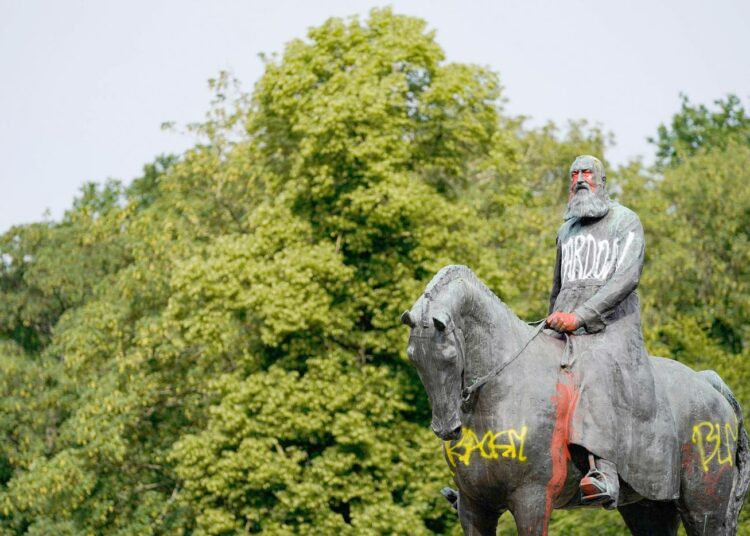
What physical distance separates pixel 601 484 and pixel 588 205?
1946 mm

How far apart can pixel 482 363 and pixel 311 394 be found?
15.8 m

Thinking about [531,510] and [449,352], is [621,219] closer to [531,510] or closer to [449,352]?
[449,352]

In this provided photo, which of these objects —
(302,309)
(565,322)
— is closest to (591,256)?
(565,322)

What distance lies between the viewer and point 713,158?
37500 mm

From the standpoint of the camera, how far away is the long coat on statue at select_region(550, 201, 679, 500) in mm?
8133

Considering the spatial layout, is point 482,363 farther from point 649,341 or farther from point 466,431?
point 649,341

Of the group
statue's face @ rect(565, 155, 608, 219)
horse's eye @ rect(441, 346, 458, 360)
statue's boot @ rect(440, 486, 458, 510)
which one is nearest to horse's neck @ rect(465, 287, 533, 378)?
horse's eye @ rect(441, 346, 458, 360)

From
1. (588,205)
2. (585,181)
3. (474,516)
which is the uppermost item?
(585,181)

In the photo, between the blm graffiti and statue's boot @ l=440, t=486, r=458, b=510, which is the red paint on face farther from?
statue's boot @ l=440, t=486, r=458, b=510

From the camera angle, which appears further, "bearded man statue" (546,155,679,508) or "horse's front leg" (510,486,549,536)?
"bearded man statue" (546,155,679,508)

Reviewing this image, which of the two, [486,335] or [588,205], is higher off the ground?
[588,205]

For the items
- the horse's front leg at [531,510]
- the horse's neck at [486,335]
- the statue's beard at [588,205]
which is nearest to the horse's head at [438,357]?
the horse's neck at [486,335]

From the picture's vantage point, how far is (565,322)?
8.27m

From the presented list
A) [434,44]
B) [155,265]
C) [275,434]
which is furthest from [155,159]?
[275,434]
